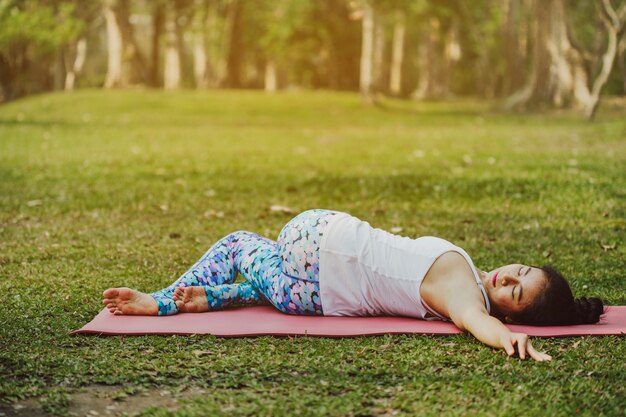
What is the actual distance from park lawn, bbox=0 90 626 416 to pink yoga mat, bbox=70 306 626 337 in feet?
0.28

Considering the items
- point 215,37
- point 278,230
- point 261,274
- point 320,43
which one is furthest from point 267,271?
point 320,43

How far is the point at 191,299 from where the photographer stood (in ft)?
14.9

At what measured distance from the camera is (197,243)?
6582 millimetres

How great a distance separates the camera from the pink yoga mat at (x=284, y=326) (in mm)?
4129

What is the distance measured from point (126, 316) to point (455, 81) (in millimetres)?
48509

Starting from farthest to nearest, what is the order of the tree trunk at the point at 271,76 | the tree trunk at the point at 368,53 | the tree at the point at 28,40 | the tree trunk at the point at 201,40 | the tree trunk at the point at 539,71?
1. the tree trunk at the point at 271,76
2. the tree trunk at the point at 201,40
3. the tree at the point at 28,40
4. the tree trunk at the point at 368,53
5. the tree trunk at the point at 539,71

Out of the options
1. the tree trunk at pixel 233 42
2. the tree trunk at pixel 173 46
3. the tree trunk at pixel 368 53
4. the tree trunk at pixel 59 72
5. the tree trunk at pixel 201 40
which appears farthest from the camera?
the tree trunk at pixel 59 72

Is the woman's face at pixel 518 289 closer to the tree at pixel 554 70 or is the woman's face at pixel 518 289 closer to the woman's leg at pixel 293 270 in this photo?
the woman's leg at pixel 293 270

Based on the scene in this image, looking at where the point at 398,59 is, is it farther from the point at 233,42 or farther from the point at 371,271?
the point at 371,271

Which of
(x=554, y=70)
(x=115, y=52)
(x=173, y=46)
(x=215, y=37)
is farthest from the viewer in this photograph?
(x=215, y=37)

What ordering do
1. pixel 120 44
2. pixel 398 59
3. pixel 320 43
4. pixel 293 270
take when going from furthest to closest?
pixel 320 43 → pixel 398 59 → pixel 120 44 → pixel 293 270

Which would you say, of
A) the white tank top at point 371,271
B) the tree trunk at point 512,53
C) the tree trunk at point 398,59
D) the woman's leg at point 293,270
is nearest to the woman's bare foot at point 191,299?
the woman's leg at point 293,270

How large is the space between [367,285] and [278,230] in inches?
111

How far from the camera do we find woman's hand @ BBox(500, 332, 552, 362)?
12.2 ft
